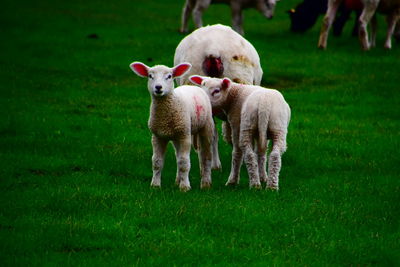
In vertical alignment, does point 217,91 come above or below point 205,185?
above

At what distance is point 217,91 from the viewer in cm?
894

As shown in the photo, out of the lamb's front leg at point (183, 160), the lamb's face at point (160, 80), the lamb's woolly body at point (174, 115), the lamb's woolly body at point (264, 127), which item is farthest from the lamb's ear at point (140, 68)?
the lamb's woolly body at point (264, 127)

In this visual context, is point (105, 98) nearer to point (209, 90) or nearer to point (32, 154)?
point (32, 154)

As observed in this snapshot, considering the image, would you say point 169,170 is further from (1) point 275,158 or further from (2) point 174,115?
(1) point 275,158

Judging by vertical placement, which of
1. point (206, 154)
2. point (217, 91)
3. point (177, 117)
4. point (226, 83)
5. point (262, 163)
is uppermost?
point (226, 83)

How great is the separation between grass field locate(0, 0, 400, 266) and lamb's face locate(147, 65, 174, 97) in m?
1.14

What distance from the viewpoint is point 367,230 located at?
24.1 feet

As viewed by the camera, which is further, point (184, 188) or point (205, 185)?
point (205, 185)

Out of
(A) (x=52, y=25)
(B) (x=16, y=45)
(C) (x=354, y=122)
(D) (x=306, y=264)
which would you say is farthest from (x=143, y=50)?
(D) (x=306, y=264)

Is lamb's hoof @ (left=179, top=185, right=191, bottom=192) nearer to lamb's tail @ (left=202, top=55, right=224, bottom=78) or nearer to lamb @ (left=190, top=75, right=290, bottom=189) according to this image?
lamb @ (left=190, top=75, right=290, bottom=189)

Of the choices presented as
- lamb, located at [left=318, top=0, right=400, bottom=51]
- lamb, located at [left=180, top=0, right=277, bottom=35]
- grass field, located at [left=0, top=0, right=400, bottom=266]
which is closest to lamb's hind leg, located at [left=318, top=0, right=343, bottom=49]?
lamb, located at [left=318, top=0, right=400, bottom=51]

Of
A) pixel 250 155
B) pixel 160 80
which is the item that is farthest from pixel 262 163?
pixel 160 80

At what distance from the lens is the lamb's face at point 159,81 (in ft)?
26.1

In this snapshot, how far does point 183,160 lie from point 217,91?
42.8 inches
